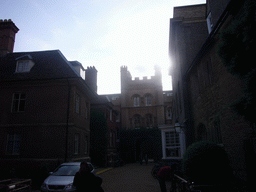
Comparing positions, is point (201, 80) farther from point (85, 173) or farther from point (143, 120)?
point (143, 120)

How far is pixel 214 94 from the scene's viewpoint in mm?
9969

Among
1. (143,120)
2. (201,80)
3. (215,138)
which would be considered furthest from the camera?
(143,120)

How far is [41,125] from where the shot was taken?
54.6 feet

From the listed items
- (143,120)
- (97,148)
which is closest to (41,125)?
(97,148)

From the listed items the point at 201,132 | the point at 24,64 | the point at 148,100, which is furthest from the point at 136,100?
the point at 201,132

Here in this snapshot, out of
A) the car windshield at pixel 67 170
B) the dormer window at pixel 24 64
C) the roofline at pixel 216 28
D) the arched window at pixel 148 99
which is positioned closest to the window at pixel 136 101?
the arched window at pixel 148 99

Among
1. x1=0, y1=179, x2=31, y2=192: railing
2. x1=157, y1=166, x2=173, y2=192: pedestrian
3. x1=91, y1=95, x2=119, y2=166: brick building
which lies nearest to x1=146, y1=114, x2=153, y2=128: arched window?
x1=91, y1=95, x2=119, y2=166: brick building

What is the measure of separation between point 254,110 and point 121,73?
131 feet

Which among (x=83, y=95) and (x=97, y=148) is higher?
(x=83, y=95)

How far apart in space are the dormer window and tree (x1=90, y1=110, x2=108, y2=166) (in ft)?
35.3

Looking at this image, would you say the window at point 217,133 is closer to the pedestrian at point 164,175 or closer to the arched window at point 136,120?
the pedestrian at point 164,175

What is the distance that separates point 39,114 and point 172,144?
1102cm

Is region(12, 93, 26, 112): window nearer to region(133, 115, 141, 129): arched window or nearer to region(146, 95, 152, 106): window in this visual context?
region(133, 115, 141, 129): arched window

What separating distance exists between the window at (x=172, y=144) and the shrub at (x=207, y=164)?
32.2ft
